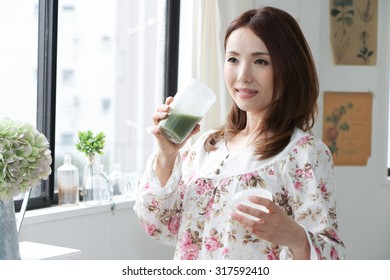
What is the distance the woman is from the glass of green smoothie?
28 mm

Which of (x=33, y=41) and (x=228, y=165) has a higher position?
(x=33, y=41)

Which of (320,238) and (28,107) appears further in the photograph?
(28,107)

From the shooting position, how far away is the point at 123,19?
3.08 meters

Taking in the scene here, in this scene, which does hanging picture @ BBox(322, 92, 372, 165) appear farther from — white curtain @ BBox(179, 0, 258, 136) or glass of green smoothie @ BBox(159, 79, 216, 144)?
glass of green smoothie @ BBox(159, 79, 216, 144)

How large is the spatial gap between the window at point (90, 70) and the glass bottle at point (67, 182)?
37 millimetres

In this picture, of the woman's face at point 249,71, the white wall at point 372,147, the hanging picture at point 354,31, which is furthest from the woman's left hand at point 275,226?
the hanging picture at point 354,31

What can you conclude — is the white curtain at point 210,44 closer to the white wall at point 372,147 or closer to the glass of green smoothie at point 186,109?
the white wall at point 372,147

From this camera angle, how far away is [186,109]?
179cm

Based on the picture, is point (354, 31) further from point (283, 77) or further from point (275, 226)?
point (275, 226)

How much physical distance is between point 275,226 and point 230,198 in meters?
0.23

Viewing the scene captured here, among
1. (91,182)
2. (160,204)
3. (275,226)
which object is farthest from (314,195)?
(91,182)
